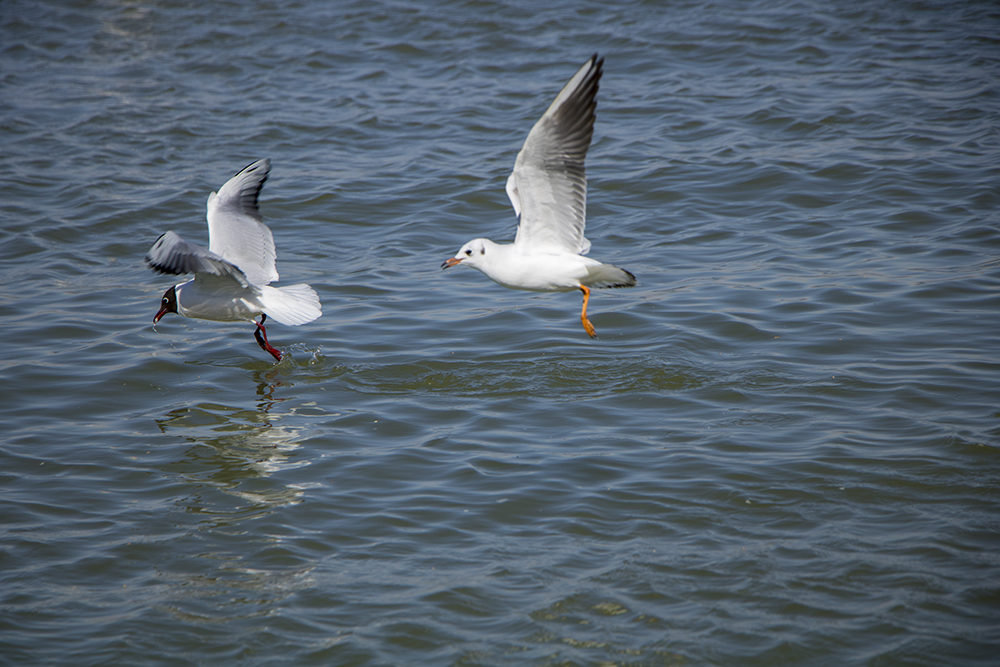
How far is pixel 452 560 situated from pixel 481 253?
7.24 ft

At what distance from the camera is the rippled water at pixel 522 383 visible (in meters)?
4.47

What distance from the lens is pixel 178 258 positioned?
6.17m

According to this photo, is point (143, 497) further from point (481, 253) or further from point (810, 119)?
point (810, 119)

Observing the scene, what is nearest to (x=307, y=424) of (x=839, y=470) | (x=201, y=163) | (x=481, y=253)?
(x=481, y=253)

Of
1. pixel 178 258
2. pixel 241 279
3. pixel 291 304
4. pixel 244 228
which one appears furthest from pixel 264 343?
pixel 178 258

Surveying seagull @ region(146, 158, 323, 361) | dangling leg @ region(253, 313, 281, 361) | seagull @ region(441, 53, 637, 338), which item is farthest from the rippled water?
seagull @ region(441, 53, 637, 338)

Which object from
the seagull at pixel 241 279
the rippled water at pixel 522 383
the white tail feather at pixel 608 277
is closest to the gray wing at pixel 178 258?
the seagull at pixel 241 279

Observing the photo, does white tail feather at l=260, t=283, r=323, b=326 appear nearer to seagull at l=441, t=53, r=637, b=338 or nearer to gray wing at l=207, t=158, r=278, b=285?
gray wing at l=207, t=158, r=278, b=285

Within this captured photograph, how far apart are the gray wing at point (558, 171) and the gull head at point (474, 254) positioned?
0.23 m

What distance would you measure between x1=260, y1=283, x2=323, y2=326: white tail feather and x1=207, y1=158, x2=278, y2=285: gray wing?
25 centimetres

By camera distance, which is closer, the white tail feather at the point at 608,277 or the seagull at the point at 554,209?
the seagull at the point at 554,209

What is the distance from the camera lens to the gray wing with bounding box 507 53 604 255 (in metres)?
5.72

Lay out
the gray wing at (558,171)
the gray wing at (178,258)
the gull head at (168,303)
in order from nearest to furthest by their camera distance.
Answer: the gray wing at (558,171), the gray wing at (178,258), the gull head at (168,303)

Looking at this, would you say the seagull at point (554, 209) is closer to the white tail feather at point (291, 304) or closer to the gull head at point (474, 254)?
the gull head at point (474, 254)
